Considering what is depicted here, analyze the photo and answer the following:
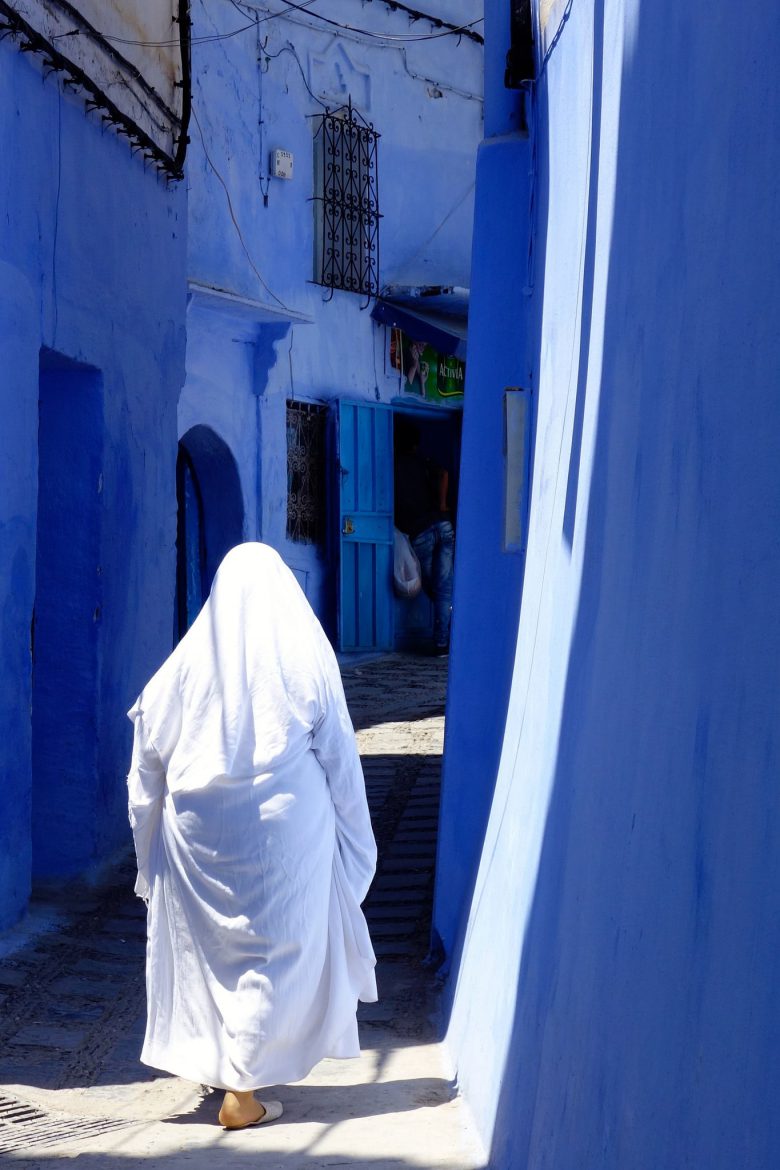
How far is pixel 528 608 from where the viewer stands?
4.68m

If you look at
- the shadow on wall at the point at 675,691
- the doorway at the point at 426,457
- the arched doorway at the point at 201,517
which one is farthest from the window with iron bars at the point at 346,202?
the shadow on wall at the point at 675,691

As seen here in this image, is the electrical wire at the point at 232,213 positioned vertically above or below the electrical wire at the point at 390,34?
below

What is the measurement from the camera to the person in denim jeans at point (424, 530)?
14.6 m

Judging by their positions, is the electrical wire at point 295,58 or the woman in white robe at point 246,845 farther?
the electrical wire at point 295,58

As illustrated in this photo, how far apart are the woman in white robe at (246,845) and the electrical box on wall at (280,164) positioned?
8765 mm

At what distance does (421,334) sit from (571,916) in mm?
11717

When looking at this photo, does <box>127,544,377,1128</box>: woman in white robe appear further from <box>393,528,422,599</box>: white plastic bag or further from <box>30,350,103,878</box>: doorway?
<box>393,528,422,599</box>: white plastic bag

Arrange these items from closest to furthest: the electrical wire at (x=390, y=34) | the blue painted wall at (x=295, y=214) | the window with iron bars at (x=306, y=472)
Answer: the blue painted wall at (x=295, y=214), the window with iron bars at (x=306, y=472), the electrical wire at (x=390, y=34)

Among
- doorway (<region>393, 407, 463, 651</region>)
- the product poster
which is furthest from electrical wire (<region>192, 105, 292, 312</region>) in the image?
doorway (<region>393, 407, 463, 651</region>)

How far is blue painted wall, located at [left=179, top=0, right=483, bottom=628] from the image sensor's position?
11.6 metres

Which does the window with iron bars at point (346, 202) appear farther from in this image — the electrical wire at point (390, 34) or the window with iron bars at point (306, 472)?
the window with iron bars at point (306, 472)

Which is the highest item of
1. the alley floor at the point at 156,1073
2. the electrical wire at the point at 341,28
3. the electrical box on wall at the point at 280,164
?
the electrical wire at the point at 341,28

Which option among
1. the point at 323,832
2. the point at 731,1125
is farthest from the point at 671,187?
the point at 323,832

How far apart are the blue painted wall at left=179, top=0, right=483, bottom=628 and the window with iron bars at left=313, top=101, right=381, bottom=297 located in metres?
0.13
